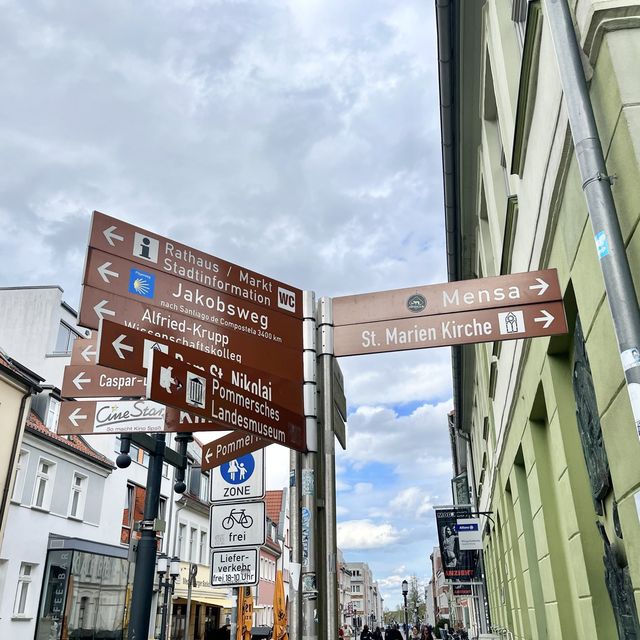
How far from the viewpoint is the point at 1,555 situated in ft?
60.7

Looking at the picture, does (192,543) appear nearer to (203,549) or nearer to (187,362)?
(203,549)

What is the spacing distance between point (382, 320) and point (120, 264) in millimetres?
1762

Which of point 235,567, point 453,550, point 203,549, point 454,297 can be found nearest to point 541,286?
point 454,297

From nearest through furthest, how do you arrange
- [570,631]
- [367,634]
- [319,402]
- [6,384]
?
[319,402], [570,631], [6,384], [367,634]

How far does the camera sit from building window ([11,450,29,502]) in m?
19.7

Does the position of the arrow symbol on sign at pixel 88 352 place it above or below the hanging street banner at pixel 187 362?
above

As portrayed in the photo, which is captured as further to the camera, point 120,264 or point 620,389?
point 120,264

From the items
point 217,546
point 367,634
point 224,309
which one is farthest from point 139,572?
point 367,634

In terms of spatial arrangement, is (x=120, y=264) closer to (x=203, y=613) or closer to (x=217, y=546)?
(x=217, y=546)

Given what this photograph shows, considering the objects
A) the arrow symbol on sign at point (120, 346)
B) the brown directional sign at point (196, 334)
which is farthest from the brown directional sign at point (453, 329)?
the arrow symbol on sign at point (120, 346)

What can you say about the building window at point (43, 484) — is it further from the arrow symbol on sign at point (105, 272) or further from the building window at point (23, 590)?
the arrow symbol on sign at point (105, 272)

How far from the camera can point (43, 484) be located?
849 inches

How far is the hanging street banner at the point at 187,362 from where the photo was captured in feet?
12.2

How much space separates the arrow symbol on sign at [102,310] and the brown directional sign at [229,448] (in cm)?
143
